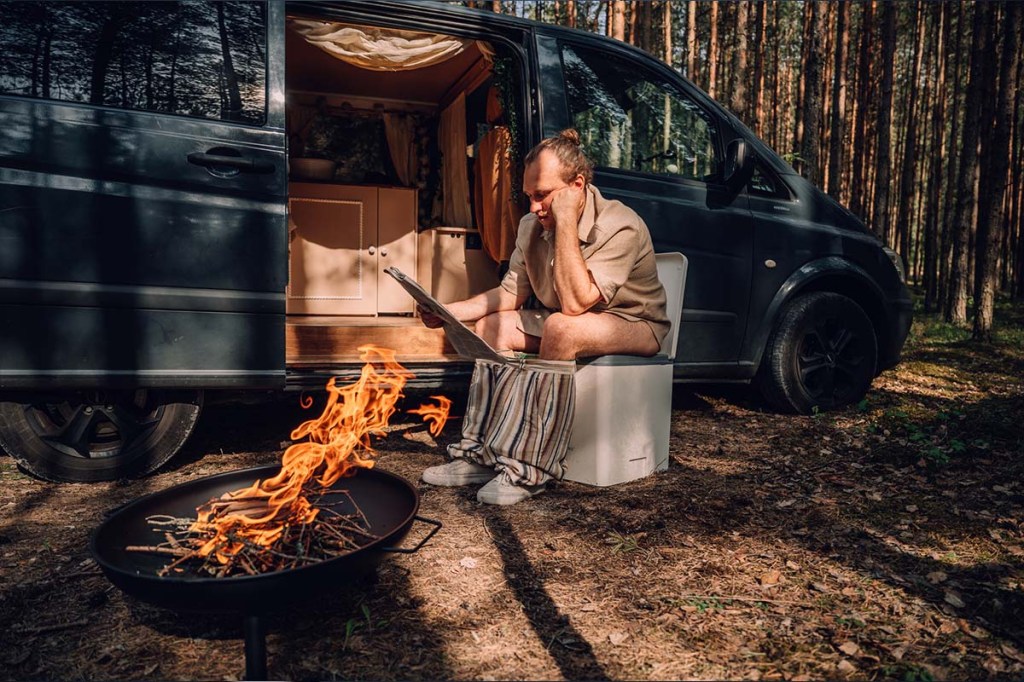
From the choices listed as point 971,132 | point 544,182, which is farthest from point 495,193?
point 971,132

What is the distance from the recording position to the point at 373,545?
1681 mm

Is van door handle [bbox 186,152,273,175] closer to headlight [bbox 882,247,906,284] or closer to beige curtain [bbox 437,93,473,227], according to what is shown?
beige curtain [bbox 437,93,473,227]

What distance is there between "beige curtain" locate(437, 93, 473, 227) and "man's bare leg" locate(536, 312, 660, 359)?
344 cm

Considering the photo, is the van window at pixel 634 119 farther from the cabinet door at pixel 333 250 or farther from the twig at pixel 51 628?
the twig at pixel 51 628

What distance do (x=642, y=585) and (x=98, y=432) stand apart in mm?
2613

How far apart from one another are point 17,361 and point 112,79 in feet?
4.18

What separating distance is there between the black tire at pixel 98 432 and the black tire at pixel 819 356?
3.43 meters

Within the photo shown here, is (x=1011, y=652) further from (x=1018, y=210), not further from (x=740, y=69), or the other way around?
(x=1018, y=210)

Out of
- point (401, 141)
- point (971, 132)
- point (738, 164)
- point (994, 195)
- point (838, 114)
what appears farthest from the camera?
point (838, 114)

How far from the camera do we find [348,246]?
6371mm

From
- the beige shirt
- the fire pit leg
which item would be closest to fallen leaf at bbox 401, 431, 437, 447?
the beige shirt

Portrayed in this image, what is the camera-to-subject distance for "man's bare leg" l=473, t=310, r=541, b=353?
354 centimetres

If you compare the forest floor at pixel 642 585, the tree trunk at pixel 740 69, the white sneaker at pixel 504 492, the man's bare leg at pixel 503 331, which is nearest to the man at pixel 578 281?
the white sneaker at pixel 504 492

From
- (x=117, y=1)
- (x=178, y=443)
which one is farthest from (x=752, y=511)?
(x=117, y=1)
